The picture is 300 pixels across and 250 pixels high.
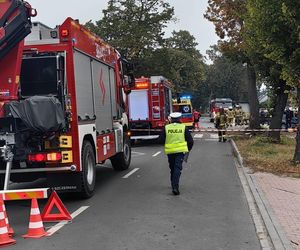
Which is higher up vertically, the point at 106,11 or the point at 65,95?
the point at 106,11

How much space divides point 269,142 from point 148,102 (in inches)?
229

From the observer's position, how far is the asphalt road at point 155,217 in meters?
6.65

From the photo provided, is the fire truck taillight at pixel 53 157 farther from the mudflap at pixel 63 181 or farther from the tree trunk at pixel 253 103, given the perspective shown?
the tree trunk at pixel 253 103

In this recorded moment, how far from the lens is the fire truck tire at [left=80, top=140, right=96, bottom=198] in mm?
9625

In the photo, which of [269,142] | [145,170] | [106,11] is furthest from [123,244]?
[106,11]

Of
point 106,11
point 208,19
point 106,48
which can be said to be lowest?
point 106,48

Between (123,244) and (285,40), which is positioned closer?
(123,244)

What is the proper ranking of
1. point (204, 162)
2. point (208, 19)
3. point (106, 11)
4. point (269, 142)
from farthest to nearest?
point (106, 11) → point (208, 19) → point (269, 142) → point (204, 162)

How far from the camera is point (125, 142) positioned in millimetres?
14797

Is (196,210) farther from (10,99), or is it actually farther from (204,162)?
(204,162)

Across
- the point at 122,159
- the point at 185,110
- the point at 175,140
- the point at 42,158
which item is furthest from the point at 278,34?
the point at 185,110

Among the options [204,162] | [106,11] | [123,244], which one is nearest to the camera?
[123,244]

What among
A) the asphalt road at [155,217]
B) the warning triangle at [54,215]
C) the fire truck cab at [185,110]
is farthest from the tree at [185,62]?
the warning triangle at [54,215]

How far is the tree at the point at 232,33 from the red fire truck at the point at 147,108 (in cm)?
573
